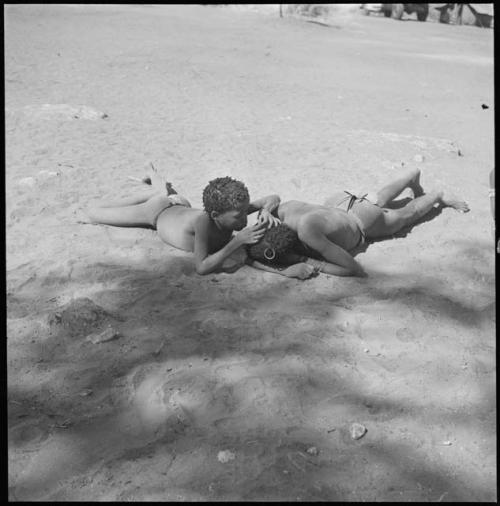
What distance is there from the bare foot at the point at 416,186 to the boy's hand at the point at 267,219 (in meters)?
1.49

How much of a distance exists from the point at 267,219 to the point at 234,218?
9.3 inches

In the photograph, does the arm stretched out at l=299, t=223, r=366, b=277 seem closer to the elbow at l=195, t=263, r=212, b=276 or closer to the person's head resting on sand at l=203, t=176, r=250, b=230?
the person's head resting on sand at l=203, t=176, r=250, b=230

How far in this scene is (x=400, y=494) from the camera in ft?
7.13

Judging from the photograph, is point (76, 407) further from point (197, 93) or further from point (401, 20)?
point (401, 20)

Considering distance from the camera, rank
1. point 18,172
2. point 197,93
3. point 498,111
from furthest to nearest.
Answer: point 197,93 → point 18,172 → point 498,111

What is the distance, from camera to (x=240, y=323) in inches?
128

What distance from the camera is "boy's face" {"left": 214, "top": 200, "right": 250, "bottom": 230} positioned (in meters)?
3.75

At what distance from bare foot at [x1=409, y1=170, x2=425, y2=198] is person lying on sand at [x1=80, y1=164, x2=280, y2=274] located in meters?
1.30

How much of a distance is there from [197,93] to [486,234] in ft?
14.8

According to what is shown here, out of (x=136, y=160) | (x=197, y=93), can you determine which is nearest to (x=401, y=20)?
(x=197, y=93)

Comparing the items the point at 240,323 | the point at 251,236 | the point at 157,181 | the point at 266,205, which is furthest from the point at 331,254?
the point at 157,181

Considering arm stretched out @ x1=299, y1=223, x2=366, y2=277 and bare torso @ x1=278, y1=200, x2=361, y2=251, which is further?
bare torso @ x1=278, y1=200, x2=361, y2=251

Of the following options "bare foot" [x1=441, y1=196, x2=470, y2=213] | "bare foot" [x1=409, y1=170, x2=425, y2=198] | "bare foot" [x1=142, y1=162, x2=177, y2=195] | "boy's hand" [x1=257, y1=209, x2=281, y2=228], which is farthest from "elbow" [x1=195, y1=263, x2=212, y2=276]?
"bare foot" [x1=441, y1=196, x2=470, y2=213]

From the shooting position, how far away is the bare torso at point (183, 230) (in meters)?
3.96
